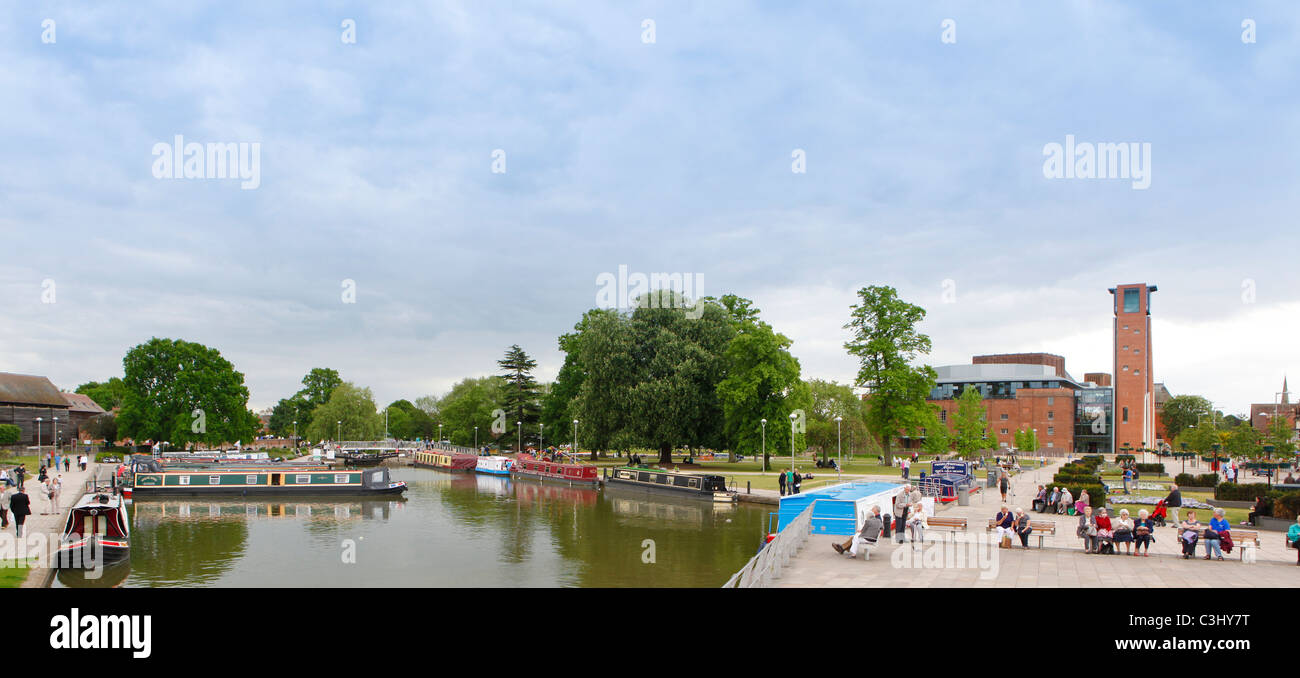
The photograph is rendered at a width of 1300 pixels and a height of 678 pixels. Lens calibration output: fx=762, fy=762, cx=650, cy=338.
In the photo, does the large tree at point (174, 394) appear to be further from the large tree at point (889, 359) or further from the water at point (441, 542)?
the large tree at point (889, 359)

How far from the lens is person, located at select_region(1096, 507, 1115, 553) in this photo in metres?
15.9

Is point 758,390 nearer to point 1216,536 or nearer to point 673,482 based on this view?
point 673,482

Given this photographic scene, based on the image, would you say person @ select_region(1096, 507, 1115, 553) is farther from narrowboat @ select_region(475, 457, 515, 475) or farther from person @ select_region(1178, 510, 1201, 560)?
narrowboat @ select_region(475, 457, 515, 475)

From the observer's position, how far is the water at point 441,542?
1997 centimetres

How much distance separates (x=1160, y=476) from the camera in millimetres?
51250

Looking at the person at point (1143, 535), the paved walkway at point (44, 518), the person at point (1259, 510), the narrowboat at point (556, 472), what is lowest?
the narrowboat at point (556, 472)

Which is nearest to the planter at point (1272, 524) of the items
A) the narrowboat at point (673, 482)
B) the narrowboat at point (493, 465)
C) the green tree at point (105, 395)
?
the narrowboat at point (673, 482)

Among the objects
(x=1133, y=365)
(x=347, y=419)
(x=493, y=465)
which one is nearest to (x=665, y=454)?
(x=493, y=465)

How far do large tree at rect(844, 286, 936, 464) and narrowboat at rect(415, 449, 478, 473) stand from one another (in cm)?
3264

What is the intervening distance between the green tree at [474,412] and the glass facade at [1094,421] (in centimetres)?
7282

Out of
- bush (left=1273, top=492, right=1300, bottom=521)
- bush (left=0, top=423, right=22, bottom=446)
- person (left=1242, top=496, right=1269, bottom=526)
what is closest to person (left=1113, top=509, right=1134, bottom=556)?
bush (left=1273, top=492, right=1300, bottom=521)
